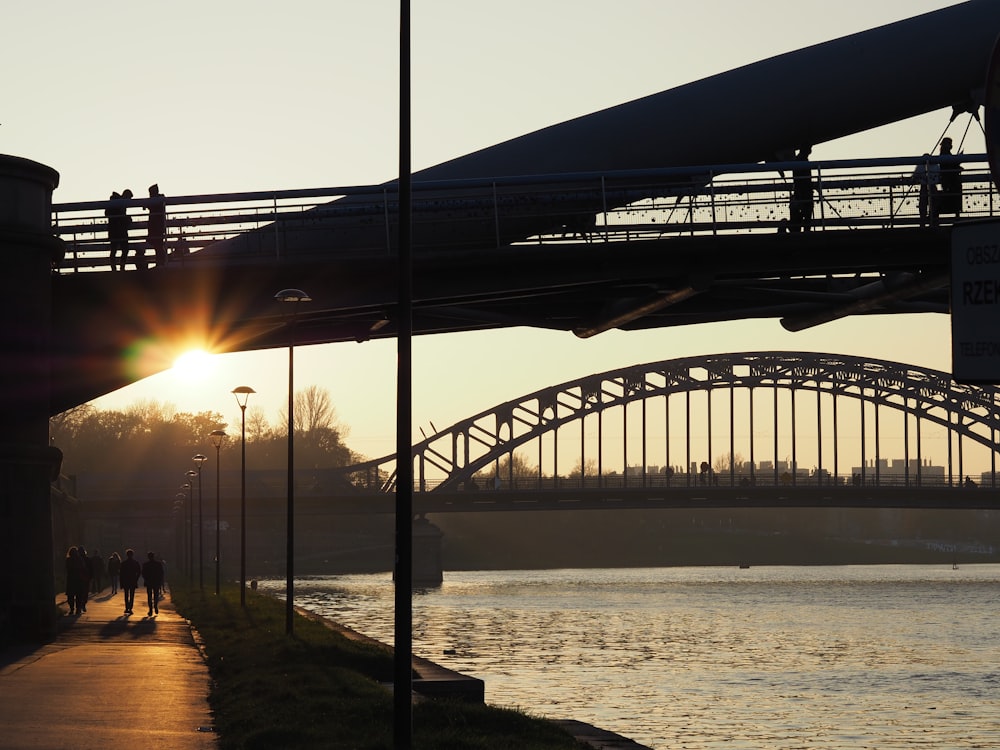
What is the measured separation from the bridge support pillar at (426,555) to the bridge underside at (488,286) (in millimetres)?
79766

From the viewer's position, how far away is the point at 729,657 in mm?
46719

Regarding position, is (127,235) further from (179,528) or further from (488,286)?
(179,528)

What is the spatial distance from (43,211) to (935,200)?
15162mm

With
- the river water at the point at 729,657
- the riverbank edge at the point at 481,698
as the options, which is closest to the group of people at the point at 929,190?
the river water at the point at 729,657

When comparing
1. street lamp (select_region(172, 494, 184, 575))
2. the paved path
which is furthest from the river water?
street lamp (select_region(172, 494, 184, 575))

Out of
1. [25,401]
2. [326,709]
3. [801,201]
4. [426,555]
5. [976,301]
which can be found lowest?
[426,555]

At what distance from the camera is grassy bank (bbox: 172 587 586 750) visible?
15.6m

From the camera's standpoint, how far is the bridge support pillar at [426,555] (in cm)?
11088

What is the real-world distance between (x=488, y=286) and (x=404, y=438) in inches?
529

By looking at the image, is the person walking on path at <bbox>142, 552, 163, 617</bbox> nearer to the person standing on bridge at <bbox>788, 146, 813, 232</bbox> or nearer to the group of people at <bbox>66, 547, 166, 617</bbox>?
the group of people at <bbox>66, 547, 166, 617</bbox>

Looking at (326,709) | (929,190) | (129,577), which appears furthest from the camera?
(129,577)

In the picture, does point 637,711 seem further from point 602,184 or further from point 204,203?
point 204,203

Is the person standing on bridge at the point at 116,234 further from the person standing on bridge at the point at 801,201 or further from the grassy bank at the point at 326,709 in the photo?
the person standing on bridge at the point at 801,201

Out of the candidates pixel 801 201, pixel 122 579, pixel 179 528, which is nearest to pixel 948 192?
pixel 801 201
